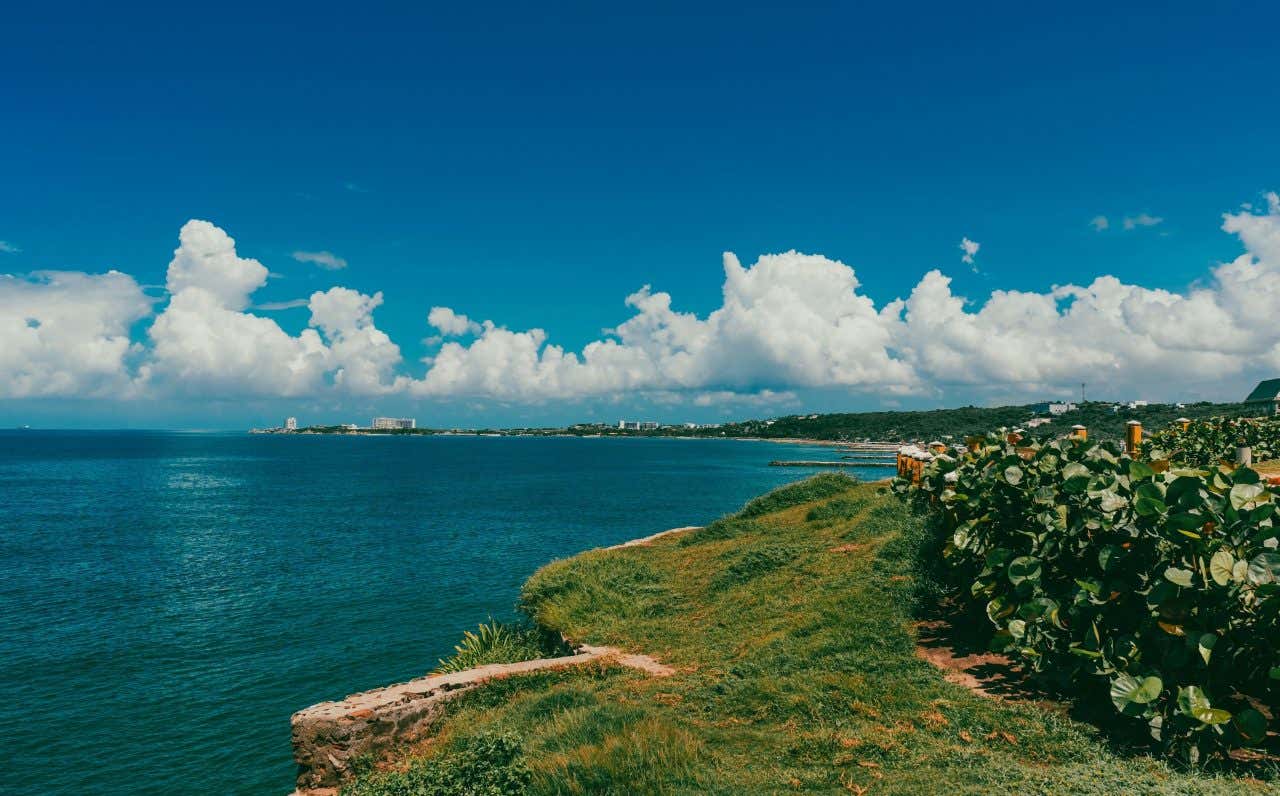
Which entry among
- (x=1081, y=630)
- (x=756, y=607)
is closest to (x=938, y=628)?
(x=1081, y=630)

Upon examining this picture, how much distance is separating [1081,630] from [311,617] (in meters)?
27.4

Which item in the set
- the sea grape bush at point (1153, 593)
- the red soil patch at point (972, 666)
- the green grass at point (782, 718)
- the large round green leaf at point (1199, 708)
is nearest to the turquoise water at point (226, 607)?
the green grass at point (782, 718)

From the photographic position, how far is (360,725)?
35.4 ft

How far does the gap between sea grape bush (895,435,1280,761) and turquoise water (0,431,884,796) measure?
15.9 m

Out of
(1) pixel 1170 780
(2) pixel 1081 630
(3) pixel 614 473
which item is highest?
(2) pixel 1081 630

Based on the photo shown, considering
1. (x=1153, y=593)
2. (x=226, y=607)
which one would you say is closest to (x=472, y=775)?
(x=1153, y=593)

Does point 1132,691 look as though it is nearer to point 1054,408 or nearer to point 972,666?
point 972,666

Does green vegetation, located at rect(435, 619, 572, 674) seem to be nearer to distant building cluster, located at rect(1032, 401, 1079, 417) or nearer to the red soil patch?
Result: the red soil patch

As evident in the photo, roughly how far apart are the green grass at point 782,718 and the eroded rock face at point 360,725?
398 millimetres

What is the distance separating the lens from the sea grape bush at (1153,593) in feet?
20.6

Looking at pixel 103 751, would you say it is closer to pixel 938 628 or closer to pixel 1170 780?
pixel 938 628

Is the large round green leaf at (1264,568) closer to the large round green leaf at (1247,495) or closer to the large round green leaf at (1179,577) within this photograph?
the large round green leaf at (1179,577)

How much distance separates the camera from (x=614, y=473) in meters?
109

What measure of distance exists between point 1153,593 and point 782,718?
14.5 ft
